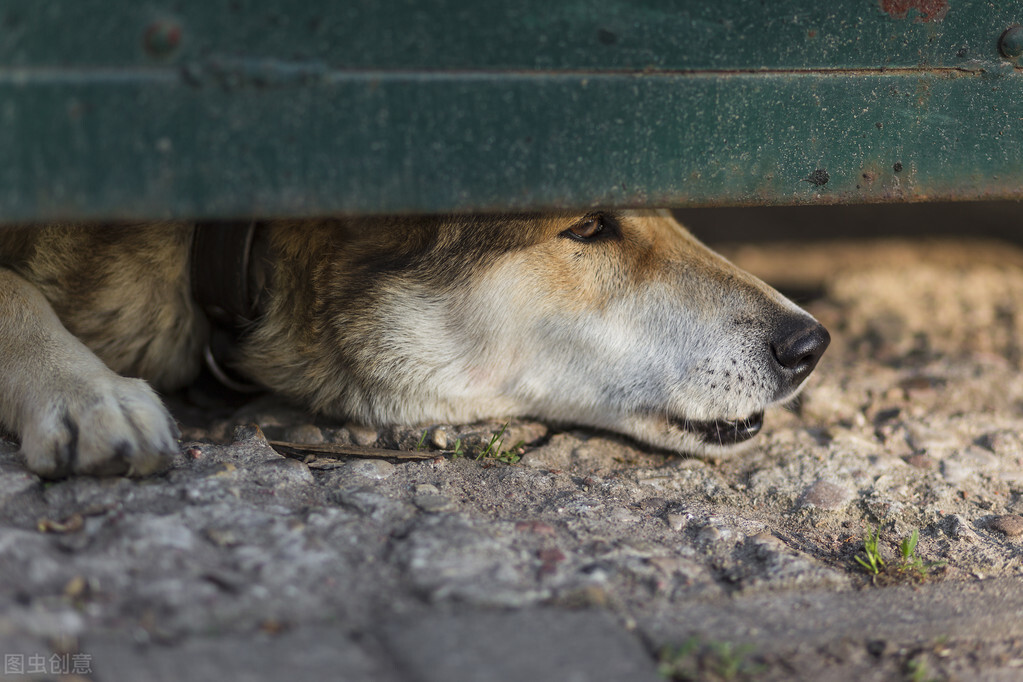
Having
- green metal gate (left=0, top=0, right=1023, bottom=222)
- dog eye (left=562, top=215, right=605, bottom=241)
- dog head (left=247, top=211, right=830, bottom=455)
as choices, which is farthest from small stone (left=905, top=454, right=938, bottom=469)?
dog eye (left=562, top=215, right=605, bottom=241)

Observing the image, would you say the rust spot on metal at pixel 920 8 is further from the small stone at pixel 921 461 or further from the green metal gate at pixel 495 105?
the small stone at pixel 921 461

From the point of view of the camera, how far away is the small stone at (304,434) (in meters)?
2.31

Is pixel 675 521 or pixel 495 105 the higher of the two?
pixel 495 105

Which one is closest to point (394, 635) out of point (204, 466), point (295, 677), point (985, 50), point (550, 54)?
point (295, 677)

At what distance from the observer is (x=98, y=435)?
5.79 feet

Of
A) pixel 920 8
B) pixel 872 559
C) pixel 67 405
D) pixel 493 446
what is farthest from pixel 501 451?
pixel 920 8

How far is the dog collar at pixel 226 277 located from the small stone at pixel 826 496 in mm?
1579

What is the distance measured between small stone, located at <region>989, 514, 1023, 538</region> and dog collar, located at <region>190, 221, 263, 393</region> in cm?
201

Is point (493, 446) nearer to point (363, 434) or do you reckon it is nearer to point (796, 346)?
point (363, 434)

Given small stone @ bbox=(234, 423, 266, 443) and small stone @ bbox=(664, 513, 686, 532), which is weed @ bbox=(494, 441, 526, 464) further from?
small stone @ bbox=(234, 423, 266, 443)

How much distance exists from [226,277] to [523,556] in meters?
1.23

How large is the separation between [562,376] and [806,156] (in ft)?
2.86

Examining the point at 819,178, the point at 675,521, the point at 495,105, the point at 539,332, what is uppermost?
the point at 495,105

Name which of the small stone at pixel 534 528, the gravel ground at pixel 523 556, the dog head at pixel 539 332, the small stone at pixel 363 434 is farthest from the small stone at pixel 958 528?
the small stone at pixel 363 434
